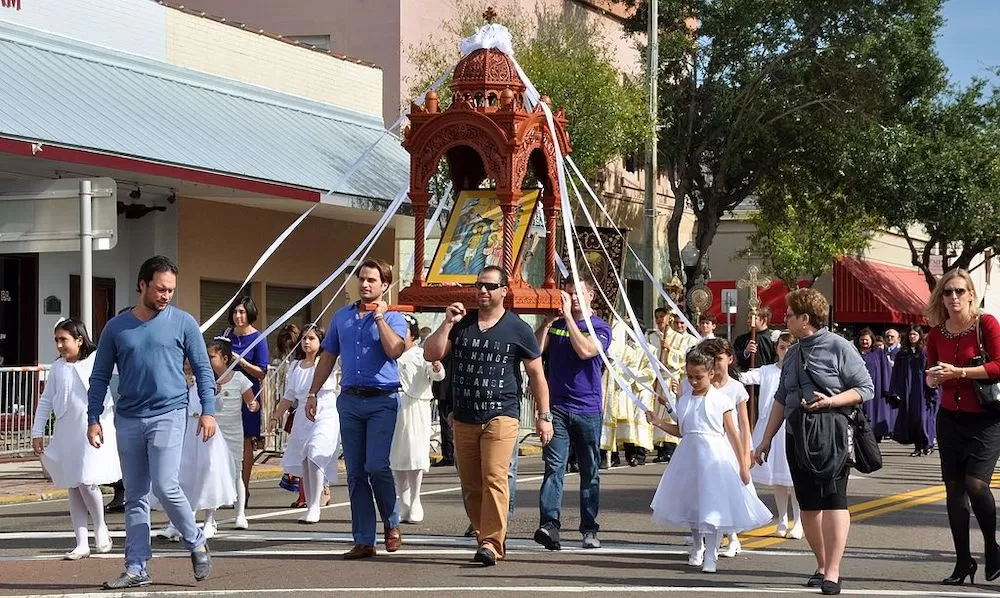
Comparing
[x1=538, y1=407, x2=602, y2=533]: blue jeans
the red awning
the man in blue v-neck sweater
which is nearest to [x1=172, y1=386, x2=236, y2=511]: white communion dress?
the man in blue v-neck sweater

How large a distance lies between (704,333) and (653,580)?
813 centimetres

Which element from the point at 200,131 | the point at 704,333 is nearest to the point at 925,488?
the point at 704,333

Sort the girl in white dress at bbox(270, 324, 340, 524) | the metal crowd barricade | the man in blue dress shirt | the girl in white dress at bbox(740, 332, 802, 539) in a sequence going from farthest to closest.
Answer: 1. the metal crowd barricade
2. the girl in white dress at bbox(270, 324, 340, 524)
3. the girl in white dress at bbox(740, 332, 802, 539)
4. the man in blue dress shirt

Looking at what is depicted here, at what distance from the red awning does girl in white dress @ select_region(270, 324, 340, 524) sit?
36.7m

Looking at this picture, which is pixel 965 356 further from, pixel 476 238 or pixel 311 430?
pixel 311 430

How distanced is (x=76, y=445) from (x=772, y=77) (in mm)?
24996

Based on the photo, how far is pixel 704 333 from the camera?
1803 centimetres

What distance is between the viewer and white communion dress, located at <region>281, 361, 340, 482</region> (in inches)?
524

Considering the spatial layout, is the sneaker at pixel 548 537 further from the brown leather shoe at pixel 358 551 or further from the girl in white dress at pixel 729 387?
the brown leather shoe at pixel 358 551

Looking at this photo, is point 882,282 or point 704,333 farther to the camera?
point 882,282

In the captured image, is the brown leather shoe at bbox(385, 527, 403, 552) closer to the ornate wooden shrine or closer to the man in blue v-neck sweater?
the man in blue v-neck sweater

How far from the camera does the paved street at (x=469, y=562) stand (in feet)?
31.8

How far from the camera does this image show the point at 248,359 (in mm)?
13906

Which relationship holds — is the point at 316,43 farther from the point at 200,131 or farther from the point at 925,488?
the point at 925,488
